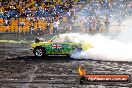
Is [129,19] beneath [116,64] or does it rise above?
above

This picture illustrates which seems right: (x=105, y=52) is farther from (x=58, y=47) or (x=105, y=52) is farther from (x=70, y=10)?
(x=70, y=10)

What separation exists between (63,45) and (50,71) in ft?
15.9

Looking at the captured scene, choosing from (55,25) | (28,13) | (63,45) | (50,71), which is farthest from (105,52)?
(28,13)

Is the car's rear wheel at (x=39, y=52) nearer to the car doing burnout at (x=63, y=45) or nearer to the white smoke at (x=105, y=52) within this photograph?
the car doing burnout at (x=63, y=45)

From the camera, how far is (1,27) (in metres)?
36.9

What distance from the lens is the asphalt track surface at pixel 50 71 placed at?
12.1m

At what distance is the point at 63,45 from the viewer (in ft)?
65.5

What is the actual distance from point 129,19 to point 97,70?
2179 cm

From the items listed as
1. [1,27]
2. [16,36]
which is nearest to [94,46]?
[16,36]

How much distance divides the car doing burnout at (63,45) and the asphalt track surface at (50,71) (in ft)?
2.00

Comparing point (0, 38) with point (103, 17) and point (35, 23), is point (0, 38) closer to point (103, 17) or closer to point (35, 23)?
point (35, 23)

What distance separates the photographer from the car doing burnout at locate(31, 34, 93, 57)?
65.1 feet

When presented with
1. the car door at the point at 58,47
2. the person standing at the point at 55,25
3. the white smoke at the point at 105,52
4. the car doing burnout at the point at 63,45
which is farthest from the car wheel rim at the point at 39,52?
the person standing at the point at 55,25

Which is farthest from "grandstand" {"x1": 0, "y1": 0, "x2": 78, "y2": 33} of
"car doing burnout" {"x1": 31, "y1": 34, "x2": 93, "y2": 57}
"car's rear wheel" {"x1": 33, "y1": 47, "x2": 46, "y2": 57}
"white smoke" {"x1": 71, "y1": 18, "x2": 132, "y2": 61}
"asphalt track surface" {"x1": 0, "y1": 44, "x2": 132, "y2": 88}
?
"asphalt track surface" {"x1": 0, "y1": 44, "x2": 132, "y2": 88}
